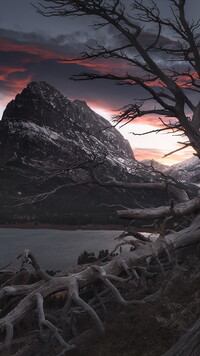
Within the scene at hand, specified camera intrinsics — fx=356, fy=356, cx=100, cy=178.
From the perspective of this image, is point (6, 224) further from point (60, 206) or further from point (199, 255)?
point (199, 255)

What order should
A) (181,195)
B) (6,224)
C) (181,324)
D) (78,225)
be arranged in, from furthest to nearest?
(6,224), (78,225), (181,195), (181,324)

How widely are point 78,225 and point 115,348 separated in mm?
115365

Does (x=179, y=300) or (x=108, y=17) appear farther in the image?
(x=108, y=17)

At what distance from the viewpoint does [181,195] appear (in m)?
13.5

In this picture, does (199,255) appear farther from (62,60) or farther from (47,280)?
(62,60)

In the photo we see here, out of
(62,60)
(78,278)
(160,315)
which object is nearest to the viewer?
(160,315)

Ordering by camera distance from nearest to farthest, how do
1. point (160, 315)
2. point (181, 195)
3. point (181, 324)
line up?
point (181, 324)
point (160, 315)
point (181, 195)

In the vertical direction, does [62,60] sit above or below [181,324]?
above

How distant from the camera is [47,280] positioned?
8.89m

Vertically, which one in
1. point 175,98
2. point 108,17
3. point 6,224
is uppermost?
point 108,17

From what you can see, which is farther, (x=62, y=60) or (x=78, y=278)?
(x=62, y=60)

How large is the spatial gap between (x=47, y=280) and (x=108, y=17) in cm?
806

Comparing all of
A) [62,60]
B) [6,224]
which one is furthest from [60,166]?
[6,224]

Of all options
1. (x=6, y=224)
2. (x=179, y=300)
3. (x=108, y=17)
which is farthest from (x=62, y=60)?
(x=6, y=224)
